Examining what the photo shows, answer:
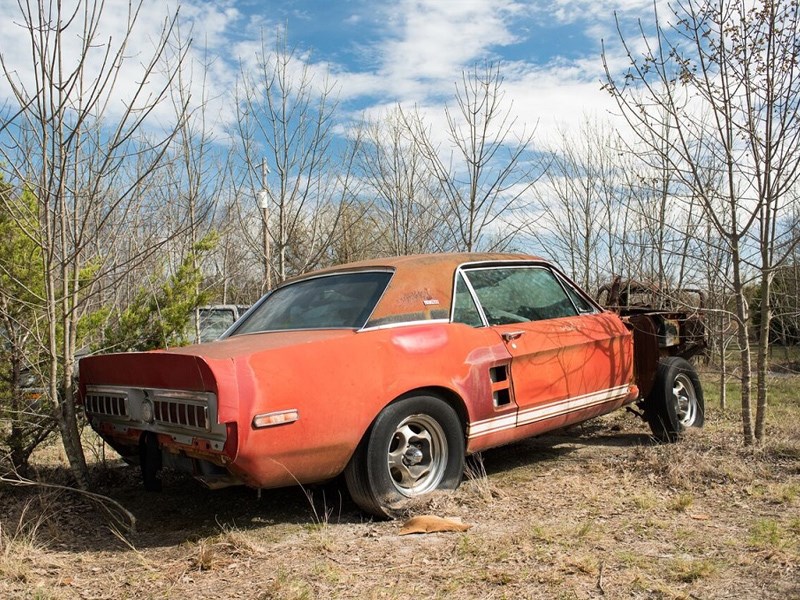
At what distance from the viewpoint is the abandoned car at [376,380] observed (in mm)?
3352

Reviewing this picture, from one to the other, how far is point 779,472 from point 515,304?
6.67 feet

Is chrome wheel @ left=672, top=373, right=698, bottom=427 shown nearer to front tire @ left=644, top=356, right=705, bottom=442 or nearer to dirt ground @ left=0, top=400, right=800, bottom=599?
front tire @ left=644, top=356, right=705, bottom=442

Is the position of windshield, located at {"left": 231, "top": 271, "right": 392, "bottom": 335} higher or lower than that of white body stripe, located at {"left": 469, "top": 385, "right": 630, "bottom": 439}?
higher

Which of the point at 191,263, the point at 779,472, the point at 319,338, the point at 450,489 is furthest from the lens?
the point at 191,263

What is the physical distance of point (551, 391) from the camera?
185 inches

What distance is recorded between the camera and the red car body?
3.31 metres

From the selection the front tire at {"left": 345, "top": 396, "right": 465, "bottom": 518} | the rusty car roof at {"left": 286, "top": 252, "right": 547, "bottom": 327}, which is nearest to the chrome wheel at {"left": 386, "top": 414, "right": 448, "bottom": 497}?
the front tire at {"left": 345, "top": 396, "right": 465, "bottom": 518}

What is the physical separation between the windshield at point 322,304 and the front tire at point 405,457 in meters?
0.61

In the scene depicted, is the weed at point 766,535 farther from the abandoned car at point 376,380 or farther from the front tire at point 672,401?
the front tire at point 672,401

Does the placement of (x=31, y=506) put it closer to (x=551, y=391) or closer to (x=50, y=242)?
(x=50, y=242)

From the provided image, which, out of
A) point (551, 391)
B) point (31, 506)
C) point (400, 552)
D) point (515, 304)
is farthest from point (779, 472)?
point (31, 506)

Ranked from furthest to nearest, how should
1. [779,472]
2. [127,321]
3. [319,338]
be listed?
[127,321]
[779,472]
[319,338]

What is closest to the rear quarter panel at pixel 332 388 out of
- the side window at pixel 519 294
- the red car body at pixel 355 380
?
the red car body at pixel 355 380

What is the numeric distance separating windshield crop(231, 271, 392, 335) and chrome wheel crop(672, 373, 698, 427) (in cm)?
312
